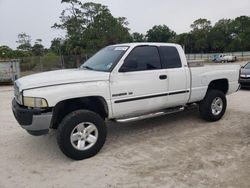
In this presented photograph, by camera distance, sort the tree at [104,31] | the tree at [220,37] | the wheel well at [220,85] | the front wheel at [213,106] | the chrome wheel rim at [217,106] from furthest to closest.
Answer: the tree at [220,37] → the tree at [104,31] → the wheel well at [220,85] → the chrome wheel rim at [217,106] → the front wheel at [213,106]

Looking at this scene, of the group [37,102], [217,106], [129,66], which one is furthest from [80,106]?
[217,106]

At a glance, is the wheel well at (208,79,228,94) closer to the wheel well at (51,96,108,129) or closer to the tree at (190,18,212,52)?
the wheel well at (51,96,108,129)

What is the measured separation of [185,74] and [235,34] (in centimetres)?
8885

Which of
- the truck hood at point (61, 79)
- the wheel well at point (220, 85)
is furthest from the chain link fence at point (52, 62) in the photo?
the truck hood at point (61, 79)

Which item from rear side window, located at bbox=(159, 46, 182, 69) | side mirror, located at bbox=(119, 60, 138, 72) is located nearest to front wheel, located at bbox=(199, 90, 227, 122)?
rear side window, located at bbox=(159, 46, 182, 69)

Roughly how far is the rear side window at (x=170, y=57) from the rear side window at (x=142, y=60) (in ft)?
0.47

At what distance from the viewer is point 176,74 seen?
233 inches

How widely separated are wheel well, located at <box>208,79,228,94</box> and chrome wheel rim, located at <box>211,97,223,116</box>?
350 millimetres

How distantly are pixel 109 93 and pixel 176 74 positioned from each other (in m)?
1.68

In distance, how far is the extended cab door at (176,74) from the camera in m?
5.85

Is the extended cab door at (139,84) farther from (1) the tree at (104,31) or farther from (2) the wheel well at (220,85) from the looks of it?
(1) the tree at (104,31)

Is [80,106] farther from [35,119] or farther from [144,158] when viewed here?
[144,158]

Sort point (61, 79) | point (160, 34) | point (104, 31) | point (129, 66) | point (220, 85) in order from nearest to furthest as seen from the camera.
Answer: point (61, 79) → point (129, 66) → point (220, 85) → point (104, 31) → point (160, 34)

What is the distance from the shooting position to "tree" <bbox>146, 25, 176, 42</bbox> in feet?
336
